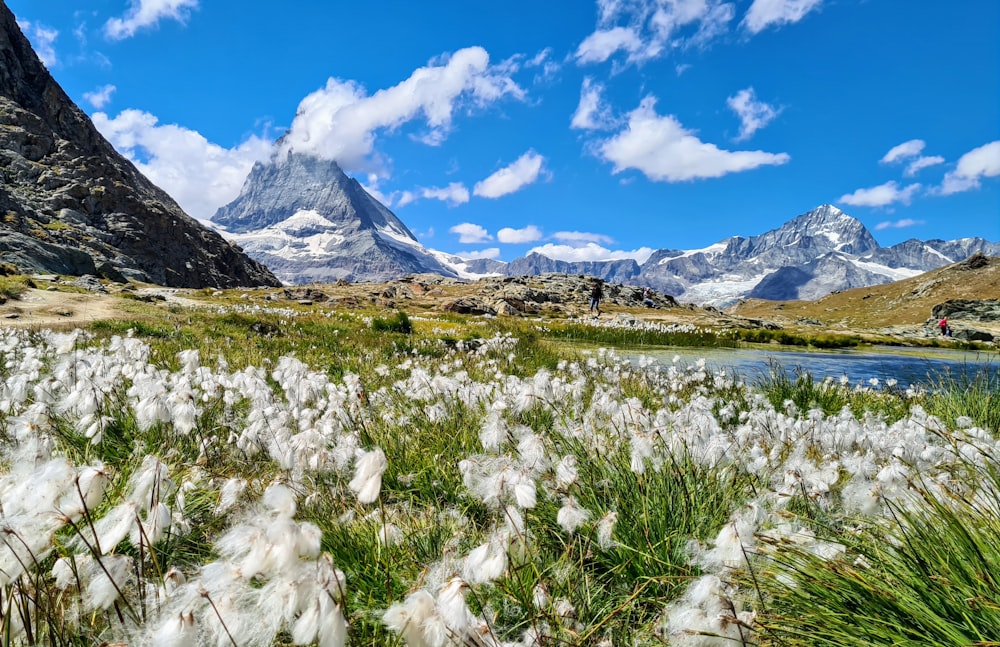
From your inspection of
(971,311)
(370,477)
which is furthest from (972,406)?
(971,311)

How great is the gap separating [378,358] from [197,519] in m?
7.87

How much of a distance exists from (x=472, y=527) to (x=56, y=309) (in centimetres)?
2341

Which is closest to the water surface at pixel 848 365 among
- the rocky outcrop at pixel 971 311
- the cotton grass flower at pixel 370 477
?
the cotton grass flower at pixel 370 477

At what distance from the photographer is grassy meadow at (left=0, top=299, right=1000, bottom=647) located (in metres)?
1.98

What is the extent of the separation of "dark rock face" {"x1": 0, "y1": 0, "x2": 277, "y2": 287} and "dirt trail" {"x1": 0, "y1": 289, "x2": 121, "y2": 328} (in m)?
35.4

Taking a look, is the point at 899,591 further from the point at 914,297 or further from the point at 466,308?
the point at 914,297

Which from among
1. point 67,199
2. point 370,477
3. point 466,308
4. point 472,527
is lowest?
point 472,527

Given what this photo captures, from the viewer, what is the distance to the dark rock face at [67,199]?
220 ft

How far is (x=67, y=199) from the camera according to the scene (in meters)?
92.2

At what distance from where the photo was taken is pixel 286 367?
22.1 ft

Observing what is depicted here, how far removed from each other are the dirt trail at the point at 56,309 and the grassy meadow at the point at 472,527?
13.7 m

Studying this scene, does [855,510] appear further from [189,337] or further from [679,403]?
[189,337]

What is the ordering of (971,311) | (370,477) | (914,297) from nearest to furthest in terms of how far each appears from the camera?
(370,477) < (971,311) < (914,297)

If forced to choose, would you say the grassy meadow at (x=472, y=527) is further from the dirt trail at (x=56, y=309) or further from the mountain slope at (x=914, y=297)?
the mountain slope at (x=914, y=297)
